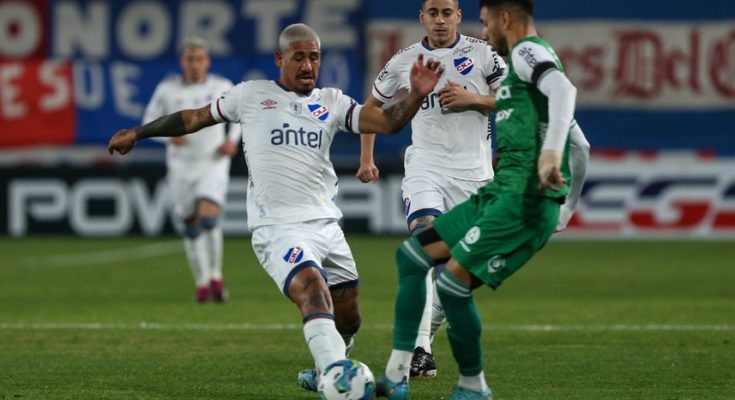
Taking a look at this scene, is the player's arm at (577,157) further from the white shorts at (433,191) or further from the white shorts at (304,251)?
the white shorts at (433,191)

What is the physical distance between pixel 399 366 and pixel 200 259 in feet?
22.0

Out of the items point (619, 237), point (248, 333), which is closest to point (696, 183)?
point (619, 237)

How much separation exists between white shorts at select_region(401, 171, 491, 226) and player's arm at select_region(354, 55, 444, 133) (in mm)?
1280

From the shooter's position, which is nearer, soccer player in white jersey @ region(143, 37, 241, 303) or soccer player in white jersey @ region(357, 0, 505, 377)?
soccer player in white jersey @ region(357, 0, 505, 377)

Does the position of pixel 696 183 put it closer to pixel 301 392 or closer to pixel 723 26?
pixel 723 26

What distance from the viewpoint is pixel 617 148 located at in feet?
68.8

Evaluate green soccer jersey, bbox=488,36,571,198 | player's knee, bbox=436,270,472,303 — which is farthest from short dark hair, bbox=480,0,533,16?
player's knee, bbox=436,270,472,303

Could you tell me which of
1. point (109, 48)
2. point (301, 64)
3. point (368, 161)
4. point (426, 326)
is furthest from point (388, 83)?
point (109, 48)

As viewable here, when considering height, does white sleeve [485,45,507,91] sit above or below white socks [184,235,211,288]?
above

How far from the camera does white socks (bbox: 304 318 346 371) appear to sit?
23.0ft

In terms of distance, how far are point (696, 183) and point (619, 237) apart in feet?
4.37

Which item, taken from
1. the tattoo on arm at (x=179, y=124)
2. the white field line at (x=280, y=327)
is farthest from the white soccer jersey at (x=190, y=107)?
the tattoo on arm at (x=179, y=124)

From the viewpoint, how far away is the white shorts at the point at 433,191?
8867 millimetres

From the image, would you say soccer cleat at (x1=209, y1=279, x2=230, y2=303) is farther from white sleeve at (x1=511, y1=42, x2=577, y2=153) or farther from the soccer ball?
white sleeve at (x1=511, y1=42, x2=577, y2=153)
